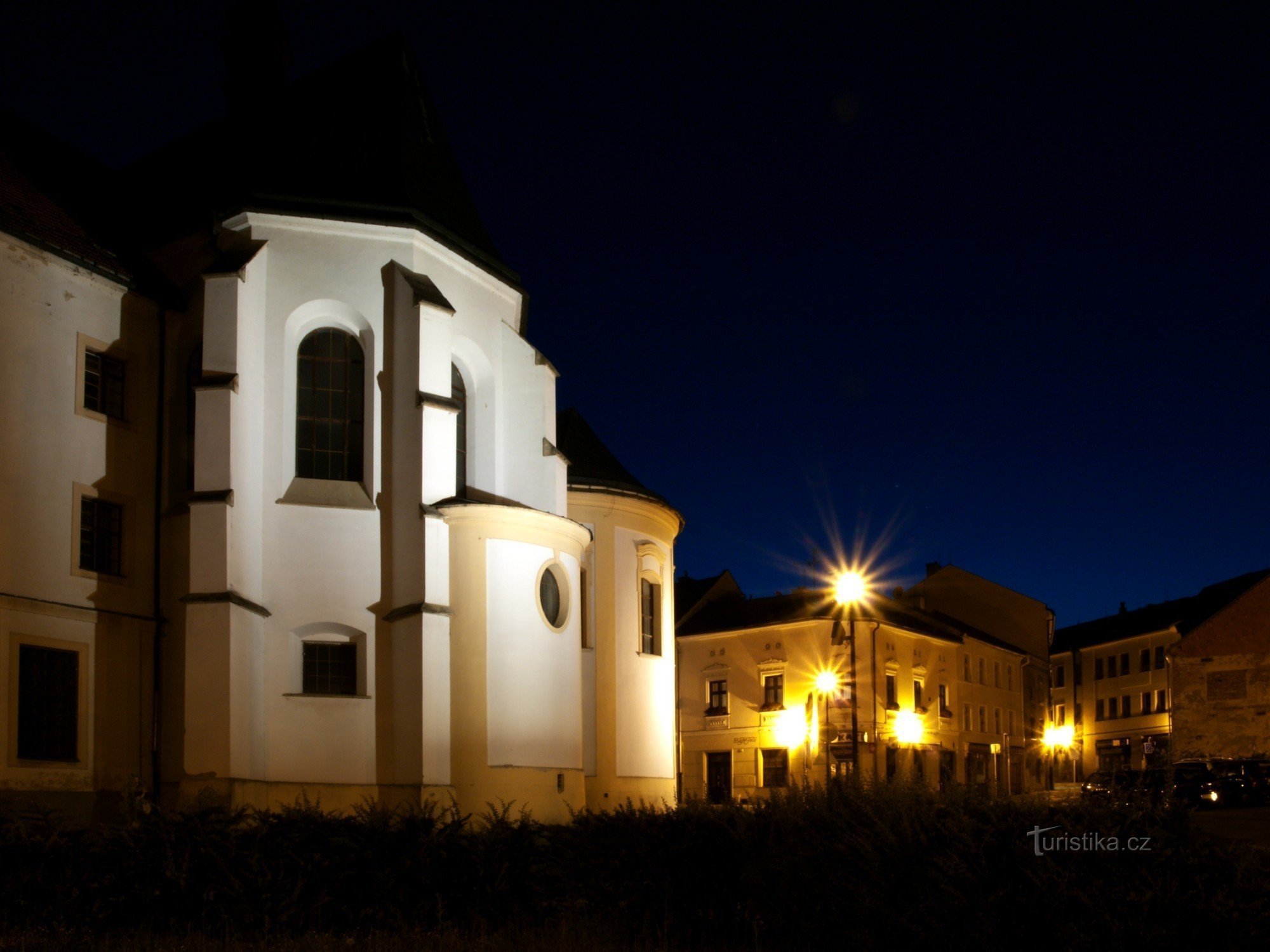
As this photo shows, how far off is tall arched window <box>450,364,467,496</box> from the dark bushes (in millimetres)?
12283

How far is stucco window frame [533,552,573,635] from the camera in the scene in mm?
24953

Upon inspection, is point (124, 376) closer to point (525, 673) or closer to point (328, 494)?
point (328, 494)

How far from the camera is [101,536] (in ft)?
74.9

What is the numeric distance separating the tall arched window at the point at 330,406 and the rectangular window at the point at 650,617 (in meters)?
11.3

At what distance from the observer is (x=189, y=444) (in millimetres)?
24266

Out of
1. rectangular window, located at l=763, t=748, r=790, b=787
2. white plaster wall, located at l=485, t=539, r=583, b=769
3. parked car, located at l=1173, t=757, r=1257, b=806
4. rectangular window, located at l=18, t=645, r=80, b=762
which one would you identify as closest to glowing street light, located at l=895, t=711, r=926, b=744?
rectangular window, located at l=763, t=748, r=790, b=787

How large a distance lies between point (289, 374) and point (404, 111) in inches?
275

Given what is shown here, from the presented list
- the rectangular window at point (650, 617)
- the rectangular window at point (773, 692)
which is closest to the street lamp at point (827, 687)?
the rectangular window at point (773, 692)

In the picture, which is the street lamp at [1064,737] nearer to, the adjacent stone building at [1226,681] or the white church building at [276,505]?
the adjacent stone building at [1226,681]

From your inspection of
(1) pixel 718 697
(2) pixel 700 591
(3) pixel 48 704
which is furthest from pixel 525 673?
(2) pixel 700 591

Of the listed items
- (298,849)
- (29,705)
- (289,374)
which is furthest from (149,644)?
(298,849)

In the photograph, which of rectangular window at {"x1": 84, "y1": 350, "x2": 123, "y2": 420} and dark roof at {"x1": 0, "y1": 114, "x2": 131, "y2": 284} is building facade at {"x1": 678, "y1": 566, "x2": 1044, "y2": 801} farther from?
dark roof at {"x1": 0, "y1": 114, "x2": 131, "y2": 284}

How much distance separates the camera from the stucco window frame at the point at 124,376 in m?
22.7

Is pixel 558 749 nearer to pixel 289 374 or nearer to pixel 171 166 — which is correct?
pixel 289 374
